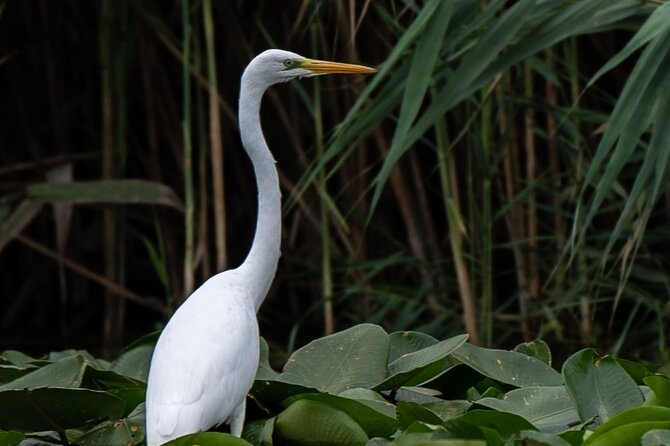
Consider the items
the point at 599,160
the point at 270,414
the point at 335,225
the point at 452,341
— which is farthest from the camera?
the point at 335,225

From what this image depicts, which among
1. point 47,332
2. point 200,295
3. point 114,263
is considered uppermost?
point 200,295

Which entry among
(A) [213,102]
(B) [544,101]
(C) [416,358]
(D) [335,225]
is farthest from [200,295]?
(D) [335,225]

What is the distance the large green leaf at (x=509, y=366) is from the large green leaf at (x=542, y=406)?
0.29 ft

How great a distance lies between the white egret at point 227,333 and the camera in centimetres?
166

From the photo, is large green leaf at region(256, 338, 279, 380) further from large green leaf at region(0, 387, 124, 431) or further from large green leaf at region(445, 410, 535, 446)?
large green leaf at region(445, 410, 535, 446)

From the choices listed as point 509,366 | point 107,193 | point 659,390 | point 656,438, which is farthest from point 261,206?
point 107,193

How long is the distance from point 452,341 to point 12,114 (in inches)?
98.6

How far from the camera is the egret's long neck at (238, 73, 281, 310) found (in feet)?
6.64

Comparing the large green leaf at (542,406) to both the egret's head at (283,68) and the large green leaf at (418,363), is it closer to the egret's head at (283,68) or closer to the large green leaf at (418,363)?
the large green leaf at (418,363)

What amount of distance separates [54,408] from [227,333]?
29cm

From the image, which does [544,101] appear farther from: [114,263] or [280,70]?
[114,263]

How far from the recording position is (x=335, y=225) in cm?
344

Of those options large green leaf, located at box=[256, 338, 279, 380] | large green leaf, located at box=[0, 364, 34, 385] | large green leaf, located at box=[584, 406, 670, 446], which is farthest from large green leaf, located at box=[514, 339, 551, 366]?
large green leaf, located at box=[0, 364, 34, 385]

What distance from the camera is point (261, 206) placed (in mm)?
2035
